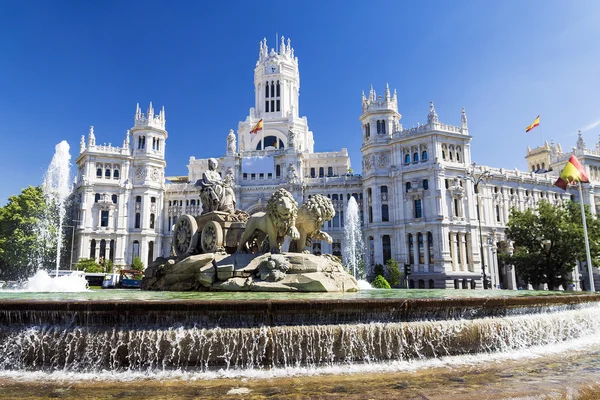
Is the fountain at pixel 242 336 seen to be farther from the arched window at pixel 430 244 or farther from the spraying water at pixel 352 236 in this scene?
the spraying water at pixel 352 236

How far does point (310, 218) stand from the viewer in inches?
712

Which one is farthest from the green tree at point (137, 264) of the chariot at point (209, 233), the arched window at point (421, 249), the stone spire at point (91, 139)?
the chariot at point (209, 233)

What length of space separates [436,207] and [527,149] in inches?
2044

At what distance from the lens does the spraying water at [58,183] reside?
6775cm

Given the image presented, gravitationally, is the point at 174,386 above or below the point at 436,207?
below

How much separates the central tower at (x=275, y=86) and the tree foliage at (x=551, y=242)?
5312cm

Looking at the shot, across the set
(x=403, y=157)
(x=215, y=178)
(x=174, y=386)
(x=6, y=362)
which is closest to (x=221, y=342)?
(x=174, y=386)

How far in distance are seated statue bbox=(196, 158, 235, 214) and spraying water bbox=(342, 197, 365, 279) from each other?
4614 cm

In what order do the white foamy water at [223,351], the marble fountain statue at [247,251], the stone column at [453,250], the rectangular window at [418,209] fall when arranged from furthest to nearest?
the rectangular window at [418,209]
the stone column at [453,250]
the marble fountain statue at [247,251]
the white foamy water at [223,351]

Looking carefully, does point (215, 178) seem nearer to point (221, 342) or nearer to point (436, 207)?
point (221, 342)

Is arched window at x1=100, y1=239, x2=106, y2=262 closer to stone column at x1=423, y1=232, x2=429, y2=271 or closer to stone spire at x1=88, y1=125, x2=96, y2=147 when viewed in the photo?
stone spire at x1=88, y1=125, x2=96, y2=147

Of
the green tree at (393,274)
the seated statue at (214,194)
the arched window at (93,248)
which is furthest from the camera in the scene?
the arched window at (93,248)

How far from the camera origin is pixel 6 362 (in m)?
9.90

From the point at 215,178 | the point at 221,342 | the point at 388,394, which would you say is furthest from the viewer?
the point at 215,178
